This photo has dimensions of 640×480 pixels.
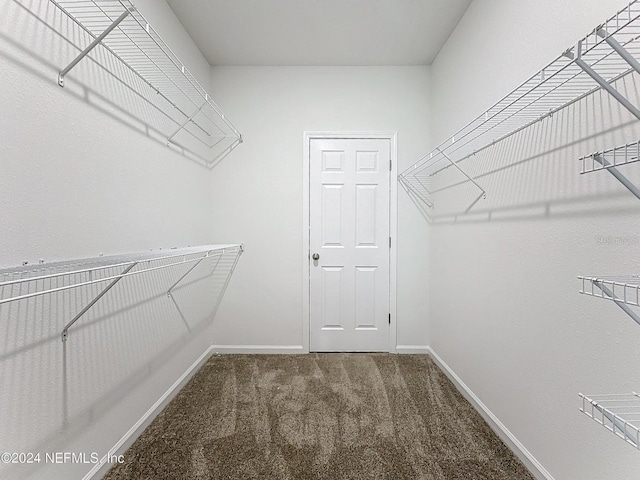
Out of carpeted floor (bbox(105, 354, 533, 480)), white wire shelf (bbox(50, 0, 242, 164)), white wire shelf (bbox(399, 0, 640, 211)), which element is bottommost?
carpeted floor (bbox(105, 354, 533, 480))

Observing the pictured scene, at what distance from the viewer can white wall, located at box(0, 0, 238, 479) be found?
120 cm

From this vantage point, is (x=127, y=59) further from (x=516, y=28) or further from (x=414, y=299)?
(x=414, y=299)

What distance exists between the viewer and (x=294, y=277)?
3.34 meters

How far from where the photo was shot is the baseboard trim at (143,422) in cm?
164

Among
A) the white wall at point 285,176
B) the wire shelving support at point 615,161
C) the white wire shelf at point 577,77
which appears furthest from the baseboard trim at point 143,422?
the white wire shelf at point 577,77

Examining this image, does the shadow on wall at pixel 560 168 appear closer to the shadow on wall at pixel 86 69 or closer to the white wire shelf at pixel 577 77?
the white wire shelf at pixel 577 77

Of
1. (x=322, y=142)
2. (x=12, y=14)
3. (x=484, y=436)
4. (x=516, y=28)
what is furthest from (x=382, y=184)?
(x=12, y=14)

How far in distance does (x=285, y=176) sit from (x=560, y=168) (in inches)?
89.1

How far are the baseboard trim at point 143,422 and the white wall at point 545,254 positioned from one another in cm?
199

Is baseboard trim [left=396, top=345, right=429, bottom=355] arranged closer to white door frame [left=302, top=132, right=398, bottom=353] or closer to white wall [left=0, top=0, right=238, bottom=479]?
white door frame [left=302, top=132, right=398, bottom=353]

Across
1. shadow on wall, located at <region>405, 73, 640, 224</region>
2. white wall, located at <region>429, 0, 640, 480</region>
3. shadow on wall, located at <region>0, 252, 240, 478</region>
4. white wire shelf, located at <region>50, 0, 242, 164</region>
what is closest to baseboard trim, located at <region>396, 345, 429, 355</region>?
white wall, located at <region>429, 0, 640, 480</region>

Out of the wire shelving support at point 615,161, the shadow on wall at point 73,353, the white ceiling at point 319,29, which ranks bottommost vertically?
the shadow on wall at point 73,353

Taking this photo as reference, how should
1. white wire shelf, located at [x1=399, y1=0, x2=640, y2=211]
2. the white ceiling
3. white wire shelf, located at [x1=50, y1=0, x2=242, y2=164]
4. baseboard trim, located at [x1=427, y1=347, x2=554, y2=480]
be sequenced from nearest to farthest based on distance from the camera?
white wire shelf, located at [x1=399, y1=0, x2=640, y2=211]
white wire shelf, located at [x1=50, y1=0, x2=242, y2=164]
baseboard trim, located at [x1=427, y1=347, x2=554, y2=480]
the white ceiling

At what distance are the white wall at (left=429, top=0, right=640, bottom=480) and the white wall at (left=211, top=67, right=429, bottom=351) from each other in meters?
0.78
